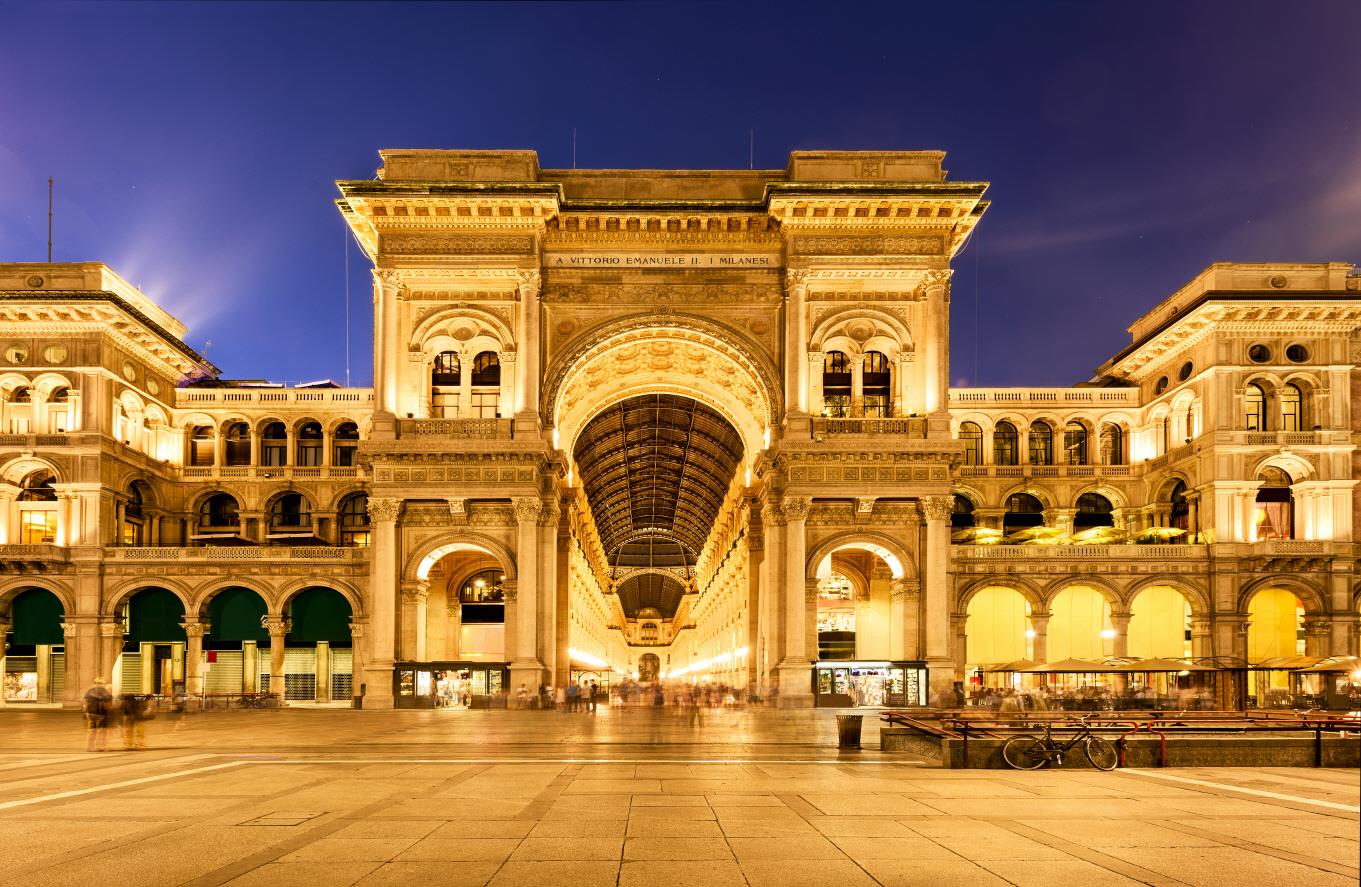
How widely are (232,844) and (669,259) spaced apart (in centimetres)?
4177

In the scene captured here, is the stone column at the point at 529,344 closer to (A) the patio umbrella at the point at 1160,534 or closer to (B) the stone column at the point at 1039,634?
(B) the stone column at the point at 1039,634

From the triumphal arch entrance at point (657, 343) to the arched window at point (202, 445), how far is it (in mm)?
20314

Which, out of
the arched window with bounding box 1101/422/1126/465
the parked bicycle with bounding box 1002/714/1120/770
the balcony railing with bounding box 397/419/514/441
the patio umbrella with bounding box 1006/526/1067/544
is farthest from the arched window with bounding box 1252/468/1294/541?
the parked bicycle with bounding box 1002/714/1120/770

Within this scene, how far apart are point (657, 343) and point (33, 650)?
121ft

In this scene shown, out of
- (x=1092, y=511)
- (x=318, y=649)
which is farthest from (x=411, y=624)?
(x=1092, y=511)

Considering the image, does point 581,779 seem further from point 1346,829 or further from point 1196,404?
point 1196,404

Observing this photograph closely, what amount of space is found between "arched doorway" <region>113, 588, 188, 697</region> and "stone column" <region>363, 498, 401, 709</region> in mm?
14474

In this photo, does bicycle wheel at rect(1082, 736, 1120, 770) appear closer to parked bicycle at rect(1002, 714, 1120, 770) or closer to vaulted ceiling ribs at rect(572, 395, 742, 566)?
parked bicycle at rect(1002, 714, 1120, 770)

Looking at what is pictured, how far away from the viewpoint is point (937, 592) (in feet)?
162

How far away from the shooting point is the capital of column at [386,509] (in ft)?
163

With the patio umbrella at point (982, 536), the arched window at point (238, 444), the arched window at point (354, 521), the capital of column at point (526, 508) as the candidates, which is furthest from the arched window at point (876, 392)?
the arched window at point (238, 444)

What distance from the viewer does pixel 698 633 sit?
122250mm

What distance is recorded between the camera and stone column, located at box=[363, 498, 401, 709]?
49.0 metres

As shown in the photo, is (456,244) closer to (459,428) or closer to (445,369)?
(445,369)
